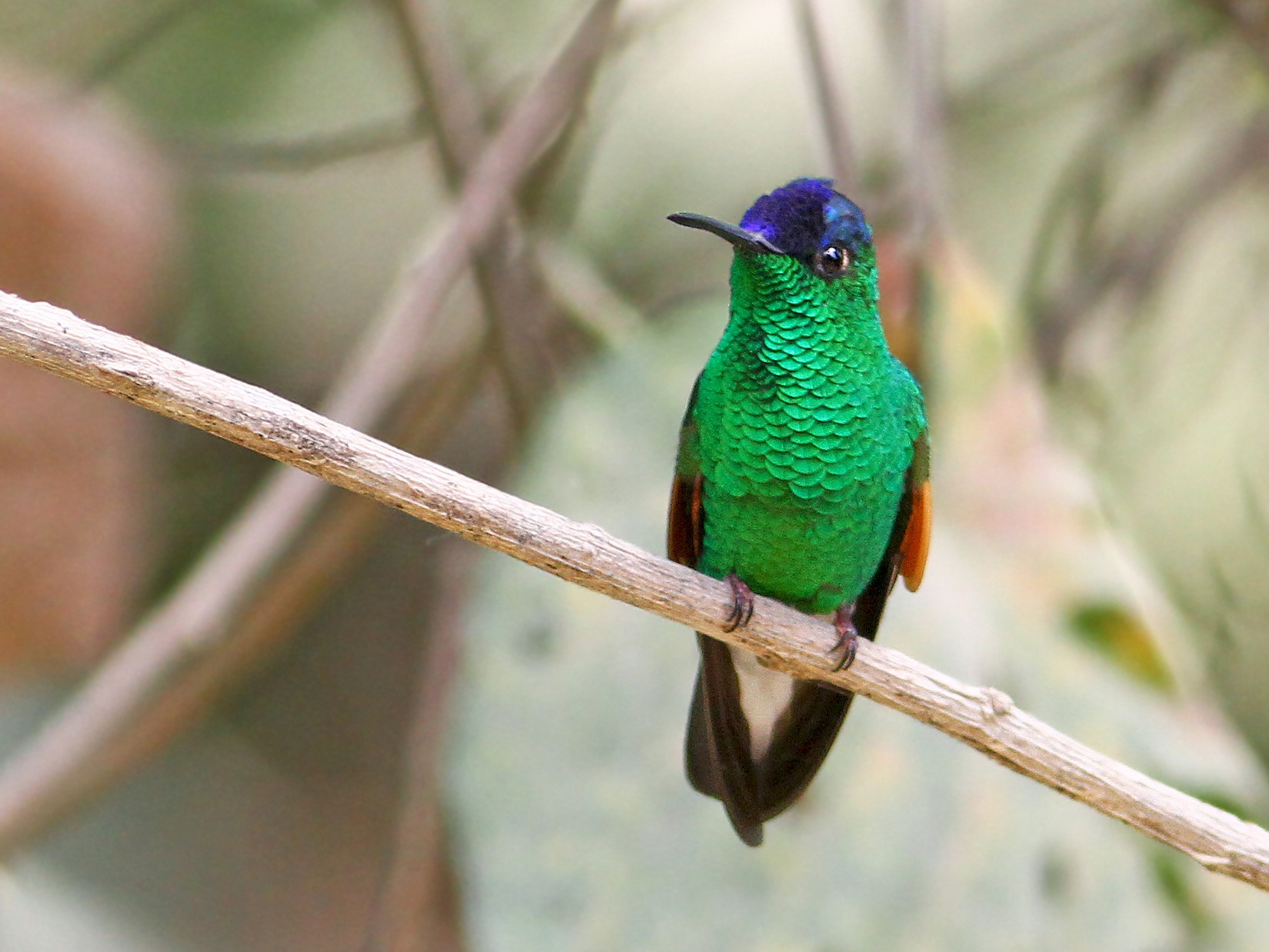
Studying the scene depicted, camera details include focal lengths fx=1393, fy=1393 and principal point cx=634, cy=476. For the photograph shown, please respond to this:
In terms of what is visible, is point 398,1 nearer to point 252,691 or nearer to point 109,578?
point 109,578

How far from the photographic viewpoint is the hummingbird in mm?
2396

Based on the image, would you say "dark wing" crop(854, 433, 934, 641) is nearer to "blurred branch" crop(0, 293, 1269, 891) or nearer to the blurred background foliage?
the blurred background foliage

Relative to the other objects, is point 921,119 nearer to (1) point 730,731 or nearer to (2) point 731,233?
(2) point 731,233

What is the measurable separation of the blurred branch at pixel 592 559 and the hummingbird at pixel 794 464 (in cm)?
10

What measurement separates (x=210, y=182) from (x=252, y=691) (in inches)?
68.2

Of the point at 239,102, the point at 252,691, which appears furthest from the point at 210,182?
the point at 252,691

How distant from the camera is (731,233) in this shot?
2.25 metres

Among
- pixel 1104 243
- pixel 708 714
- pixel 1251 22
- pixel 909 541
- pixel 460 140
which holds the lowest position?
pixel 1104 243

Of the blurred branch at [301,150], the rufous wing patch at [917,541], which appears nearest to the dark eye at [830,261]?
the rufous wing patch at [917,541]

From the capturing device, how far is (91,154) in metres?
3.88

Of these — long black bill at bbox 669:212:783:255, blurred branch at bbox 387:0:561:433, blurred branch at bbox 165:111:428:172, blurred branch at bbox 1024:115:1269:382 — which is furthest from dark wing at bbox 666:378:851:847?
blurred branch at bbox 1024:115:1269:382

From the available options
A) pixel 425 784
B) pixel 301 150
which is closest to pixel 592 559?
pixel 425 784

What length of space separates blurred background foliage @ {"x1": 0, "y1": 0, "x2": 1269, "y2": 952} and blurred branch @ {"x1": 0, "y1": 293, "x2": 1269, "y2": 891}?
65cm

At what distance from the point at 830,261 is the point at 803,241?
0.06m
